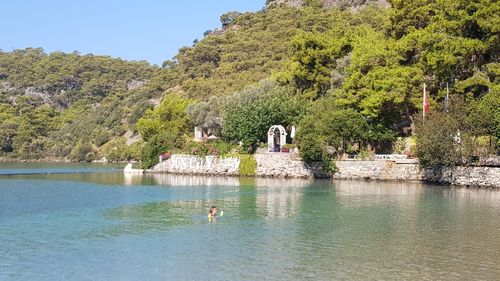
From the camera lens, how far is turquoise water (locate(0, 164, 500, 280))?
21.9 m

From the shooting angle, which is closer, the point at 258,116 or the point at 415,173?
the point at 415,173

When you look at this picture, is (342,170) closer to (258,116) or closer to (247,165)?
(247,165)

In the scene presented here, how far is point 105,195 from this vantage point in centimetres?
4966

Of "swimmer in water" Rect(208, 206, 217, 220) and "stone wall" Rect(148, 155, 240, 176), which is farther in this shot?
"stone wall" Rect(148, 155, 240, 176)

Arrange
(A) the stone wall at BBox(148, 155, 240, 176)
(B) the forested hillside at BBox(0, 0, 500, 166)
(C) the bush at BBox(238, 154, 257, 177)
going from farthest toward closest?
(A) the stone wall at BBox(148, 155, 240, 176) → (C) the bush at BBox(238, 154, 257, 177) → (B) the forested hillside at BBox(0, 0, 500, 166)

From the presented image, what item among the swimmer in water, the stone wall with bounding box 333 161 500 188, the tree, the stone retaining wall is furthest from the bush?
the swimmer in water

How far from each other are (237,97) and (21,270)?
5957 centimetres

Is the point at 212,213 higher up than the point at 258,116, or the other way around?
the point at 258,116

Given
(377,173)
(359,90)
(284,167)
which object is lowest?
(377,173)

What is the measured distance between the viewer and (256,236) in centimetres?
2861

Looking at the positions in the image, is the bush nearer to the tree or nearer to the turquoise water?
the tree

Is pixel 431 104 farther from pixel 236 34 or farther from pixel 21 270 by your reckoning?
pixel 236 34

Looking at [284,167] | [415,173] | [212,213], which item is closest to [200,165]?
[284,167]

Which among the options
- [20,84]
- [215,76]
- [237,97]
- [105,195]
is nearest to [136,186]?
[105,195]
